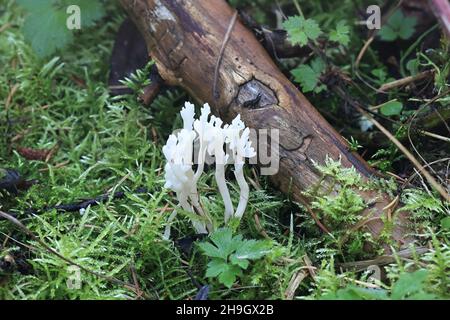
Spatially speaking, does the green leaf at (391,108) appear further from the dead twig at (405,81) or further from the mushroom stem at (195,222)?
the mushroom stem at (195,222)

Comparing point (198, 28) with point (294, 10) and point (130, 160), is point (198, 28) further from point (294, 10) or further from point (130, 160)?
point (294, 10)

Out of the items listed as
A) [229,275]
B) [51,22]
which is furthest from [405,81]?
[51,22]

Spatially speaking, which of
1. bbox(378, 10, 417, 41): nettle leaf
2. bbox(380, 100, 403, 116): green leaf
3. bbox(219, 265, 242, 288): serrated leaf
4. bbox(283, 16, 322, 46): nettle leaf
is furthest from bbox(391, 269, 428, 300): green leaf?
bbox(378, 10, 417, 41): nettle leaf

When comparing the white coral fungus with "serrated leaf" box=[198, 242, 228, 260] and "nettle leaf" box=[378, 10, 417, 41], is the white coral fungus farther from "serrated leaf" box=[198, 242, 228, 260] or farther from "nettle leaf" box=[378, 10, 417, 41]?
"nettle leaf" box=[378, 10, 417, 41]
